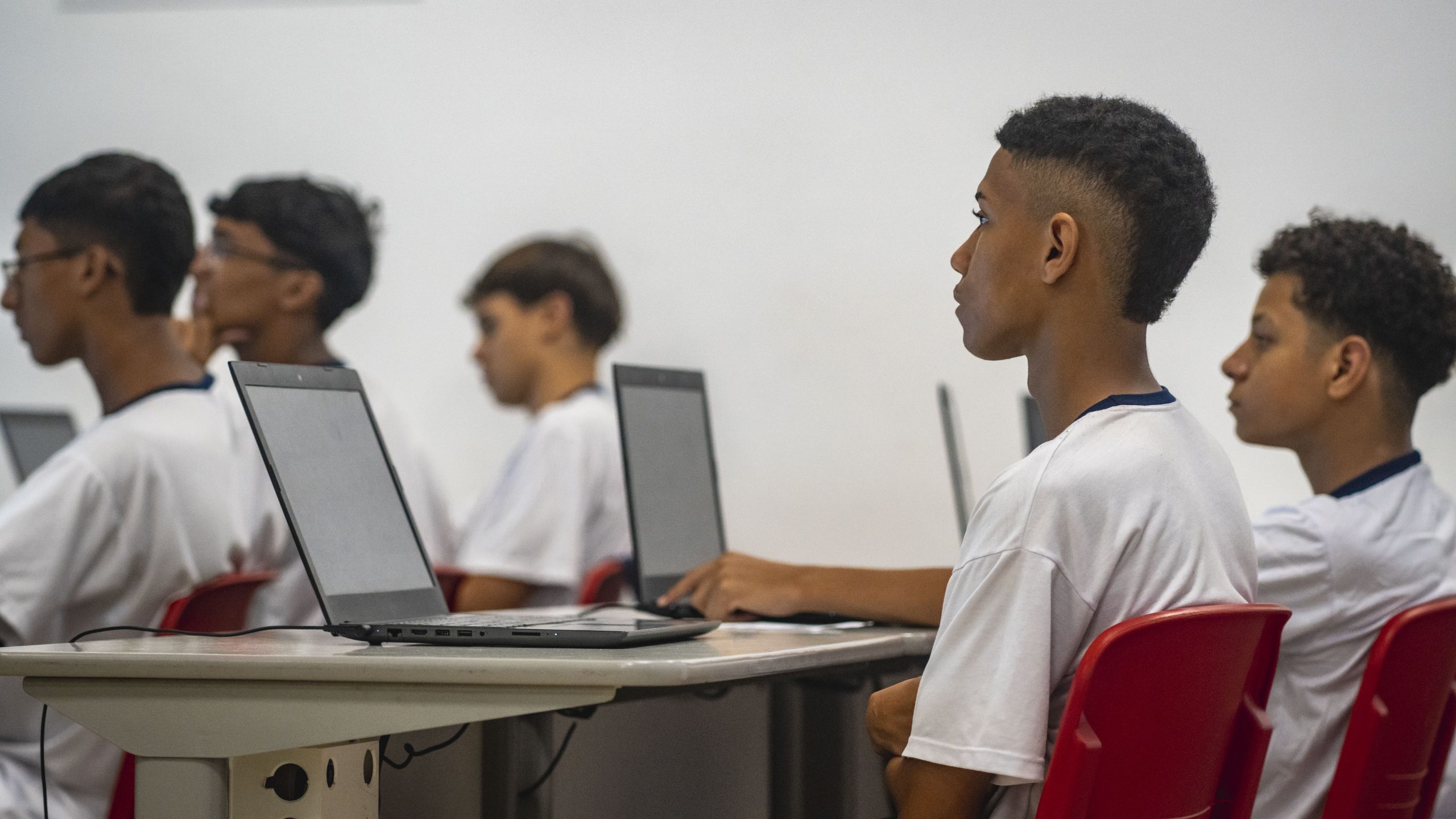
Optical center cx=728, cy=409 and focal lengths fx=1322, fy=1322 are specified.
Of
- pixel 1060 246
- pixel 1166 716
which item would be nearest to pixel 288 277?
pixel 1060 246

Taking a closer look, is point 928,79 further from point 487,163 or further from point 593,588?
point 593,588

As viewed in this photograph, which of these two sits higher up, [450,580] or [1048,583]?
[1048,583]

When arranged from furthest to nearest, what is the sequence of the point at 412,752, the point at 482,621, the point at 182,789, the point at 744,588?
1. the point at 744,588
2. the point at 412,752
3. the point at 482,621
4. the point at 182,789

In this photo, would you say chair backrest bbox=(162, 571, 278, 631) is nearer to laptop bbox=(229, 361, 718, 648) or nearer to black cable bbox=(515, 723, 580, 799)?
laptop bbox=(229, 361, 718, 648)

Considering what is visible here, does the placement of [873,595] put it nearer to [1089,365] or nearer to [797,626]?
[797,626]

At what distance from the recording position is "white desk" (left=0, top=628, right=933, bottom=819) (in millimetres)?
1107

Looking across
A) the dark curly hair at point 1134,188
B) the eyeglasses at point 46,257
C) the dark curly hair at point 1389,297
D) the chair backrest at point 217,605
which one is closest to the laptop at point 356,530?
the chair backrest at point 217,605

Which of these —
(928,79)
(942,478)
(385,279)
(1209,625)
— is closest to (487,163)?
(385,279)

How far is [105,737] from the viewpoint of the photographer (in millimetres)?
1193

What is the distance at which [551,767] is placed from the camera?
66.2 inches

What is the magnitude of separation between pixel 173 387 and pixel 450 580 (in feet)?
2.40

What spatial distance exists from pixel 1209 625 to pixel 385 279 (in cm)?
342

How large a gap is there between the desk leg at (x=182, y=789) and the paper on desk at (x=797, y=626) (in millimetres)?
659

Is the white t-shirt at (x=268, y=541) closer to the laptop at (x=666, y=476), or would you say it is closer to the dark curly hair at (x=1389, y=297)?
the laptop at (x=666, y=476)
